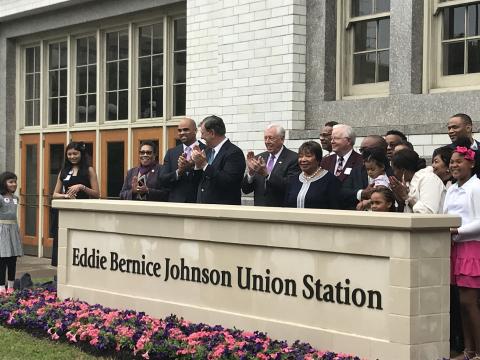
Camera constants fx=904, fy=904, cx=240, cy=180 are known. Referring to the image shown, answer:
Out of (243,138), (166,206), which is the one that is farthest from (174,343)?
(243,138)

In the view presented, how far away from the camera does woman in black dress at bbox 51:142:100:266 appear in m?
10.7

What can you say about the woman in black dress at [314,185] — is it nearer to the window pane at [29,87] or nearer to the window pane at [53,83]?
the window pane at [53,83]

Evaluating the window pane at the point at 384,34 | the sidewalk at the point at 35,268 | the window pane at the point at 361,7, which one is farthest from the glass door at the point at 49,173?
the window pane at the point at 384,34

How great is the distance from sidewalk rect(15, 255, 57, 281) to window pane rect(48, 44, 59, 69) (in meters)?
3.60

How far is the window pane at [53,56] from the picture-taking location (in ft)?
55.3

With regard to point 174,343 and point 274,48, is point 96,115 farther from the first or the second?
point 174,343

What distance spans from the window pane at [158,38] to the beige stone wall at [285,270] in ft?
19.3

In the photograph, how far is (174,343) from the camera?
710cm

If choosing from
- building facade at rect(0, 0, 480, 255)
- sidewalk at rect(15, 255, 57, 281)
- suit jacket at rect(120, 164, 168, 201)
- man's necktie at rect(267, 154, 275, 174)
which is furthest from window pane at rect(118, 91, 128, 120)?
man's necktie at rect(267, 154, 275, 174)

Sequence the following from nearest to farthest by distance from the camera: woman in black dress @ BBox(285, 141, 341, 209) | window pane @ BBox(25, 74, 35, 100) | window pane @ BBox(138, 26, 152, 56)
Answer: woman in black dress @ BBox(285, 141, 341, 209) → window pane @ BBox(138, 26, 152, 56) → window pane @ BBox(25, 74, 35, 100)

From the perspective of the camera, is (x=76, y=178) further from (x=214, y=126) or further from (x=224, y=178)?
(x=224, y=178)

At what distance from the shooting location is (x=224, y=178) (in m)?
8.39

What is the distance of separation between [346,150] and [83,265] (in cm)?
292

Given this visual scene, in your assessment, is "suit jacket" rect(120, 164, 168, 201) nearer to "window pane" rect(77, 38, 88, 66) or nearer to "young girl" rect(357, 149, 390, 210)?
"young girl" rect(357, 149, 390, 210)
